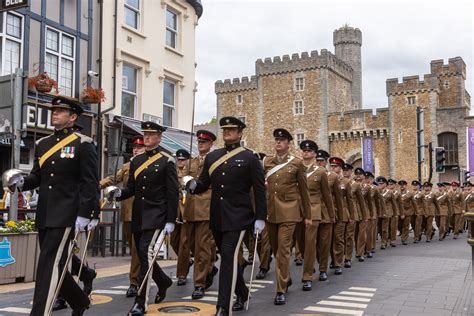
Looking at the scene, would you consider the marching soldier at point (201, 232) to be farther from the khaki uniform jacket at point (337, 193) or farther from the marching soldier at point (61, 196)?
the khaki uniform jacket at point (337, 193)

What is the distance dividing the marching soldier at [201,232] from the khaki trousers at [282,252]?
0.99 m

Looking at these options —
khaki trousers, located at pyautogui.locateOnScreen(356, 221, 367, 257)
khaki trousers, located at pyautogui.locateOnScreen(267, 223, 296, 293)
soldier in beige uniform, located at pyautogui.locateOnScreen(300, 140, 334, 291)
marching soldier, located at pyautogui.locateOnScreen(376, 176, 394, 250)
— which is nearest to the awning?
marching soldier, located at pyautogui.locateOnScreen(376, 176, 394, 250)

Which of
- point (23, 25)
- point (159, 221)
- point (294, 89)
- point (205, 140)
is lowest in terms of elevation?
point (159, 221)

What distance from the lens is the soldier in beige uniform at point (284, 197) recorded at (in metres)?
7.25

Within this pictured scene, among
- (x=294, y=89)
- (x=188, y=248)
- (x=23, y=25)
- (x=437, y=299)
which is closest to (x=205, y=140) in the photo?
(x=188, y=248)

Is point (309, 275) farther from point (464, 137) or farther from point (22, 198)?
point (464, 137)

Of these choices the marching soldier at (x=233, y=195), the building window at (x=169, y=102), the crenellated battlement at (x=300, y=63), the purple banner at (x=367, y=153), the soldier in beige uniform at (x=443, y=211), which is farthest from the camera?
the crenellated battlement at (x=300, y=63)

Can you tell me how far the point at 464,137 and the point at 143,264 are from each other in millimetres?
46958

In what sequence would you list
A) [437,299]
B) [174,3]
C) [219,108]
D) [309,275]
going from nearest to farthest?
[437,299] < [309,275] < [174,3] < [219,108]

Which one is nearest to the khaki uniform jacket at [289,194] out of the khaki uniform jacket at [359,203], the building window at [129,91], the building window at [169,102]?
the khaki uniform jacket at [359,203]

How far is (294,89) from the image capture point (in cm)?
5728

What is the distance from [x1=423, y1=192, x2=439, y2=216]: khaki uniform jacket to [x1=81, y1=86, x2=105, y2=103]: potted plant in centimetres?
1132

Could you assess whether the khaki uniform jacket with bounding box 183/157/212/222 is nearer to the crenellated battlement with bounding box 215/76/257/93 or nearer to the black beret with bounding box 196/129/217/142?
the black beret with bounding box 196/129/217/142

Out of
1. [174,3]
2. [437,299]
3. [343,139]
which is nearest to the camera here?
[437,299]
